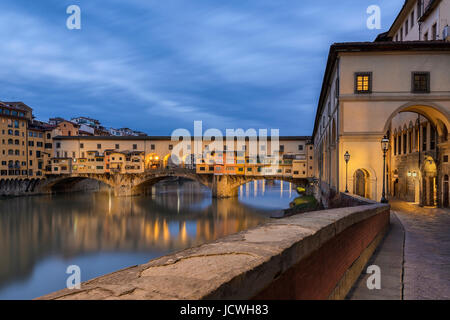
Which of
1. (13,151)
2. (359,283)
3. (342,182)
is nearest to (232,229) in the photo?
(342,182)

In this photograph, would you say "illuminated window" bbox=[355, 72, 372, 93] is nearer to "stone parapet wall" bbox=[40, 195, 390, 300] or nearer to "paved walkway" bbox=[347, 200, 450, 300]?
"paved walkway" bbox=[347, 200, 450, 300]

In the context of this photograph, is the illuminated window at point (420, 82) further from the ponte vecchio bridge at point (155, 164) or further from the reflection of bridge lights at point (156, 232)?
the ponte vecchio bridge at point (155, 164)

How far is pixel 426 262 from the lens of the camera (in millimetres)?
7160

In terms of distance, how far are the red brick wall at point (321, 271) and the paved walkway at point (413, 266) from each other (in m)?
0.65

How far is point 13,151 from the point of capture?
5550cm

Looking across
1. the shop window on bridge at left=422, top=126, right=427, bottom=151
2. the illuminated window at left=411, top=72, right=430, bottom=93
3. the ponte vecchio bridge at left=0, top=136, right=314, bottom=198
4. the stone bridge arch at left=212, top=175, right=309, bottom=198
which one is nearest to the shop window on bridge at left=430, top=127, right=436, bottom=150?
the shop window on bridge at left=422, top=126, right=427, bottom=151

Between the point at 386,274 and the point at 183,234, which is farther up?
the point at 386,274

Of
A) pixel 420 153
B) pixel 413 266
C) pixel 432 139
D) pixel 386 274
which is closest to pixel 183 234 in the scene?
pixel 420 153

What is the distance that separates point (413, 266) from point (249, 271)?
6.05 metres

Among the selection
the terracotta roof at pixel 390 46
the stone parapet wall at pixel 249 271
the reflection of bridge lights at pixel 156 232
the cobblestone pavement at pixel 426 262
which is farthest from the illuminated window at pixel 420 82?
the reflection of bridge lights at pixel 156 232

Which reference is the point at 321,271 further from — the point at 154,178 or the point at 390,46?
the point at 154,178

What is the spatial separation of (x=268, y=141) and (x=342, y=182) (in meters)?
40.6

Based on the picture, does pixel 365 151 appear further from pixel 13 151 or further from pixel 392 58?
pixel 13 151
